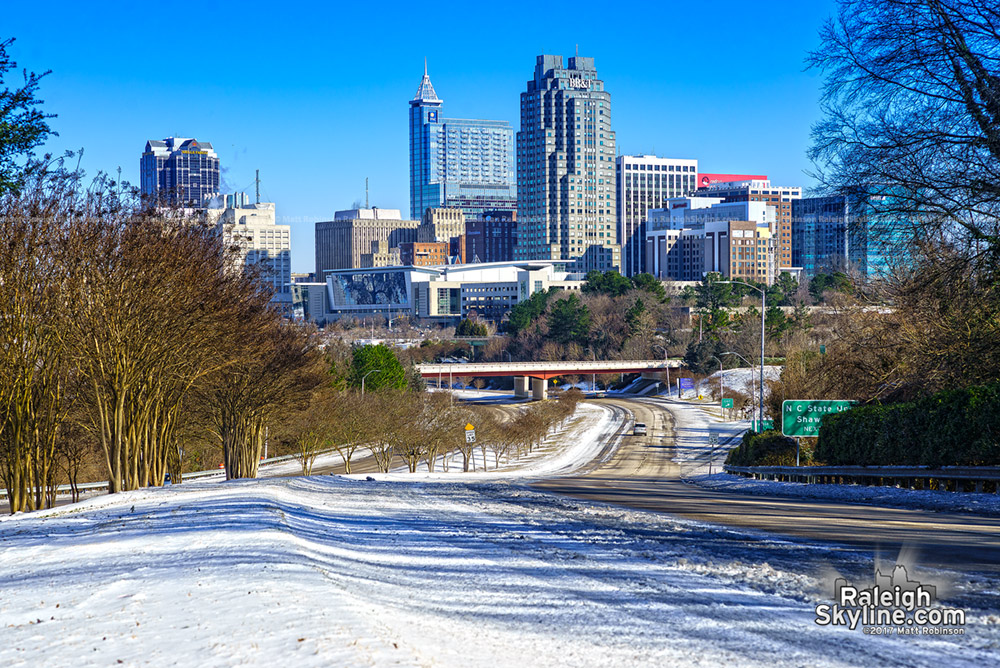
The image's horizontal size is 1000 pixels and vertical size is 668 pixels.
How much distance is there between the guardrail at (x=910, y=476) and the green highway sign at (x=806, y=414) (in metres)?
1.29

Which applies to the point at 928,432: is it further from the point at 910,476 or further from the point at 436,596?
the point at 436,596

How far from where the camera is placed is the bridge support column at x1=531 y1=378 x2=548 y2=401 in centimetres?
12839

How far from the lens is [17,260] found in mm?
22641

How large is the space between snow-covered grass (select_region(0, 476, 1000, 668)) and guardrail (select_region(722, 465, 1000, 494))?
850cm

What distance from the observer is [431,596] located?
8.59 m

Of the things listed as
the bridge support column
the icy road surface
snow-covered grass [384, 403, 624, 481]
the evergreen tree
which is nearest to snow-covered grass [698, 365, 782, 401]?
snow-covered grass [384, 403, 624, 481]

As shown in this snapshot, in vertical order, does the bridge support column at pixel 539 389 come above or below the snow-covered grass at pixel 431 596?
below

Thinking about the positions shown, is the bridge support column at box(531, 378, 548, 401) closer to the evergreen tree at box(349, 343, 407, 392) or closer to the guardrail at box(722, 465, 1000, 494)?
the evergreen tree at box(349, 343, 407, 392)

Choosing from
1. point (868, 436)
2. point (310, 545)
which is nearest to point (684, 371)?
point (868, 436)

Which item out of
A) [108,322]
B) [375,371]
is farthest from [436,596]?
[375,371]

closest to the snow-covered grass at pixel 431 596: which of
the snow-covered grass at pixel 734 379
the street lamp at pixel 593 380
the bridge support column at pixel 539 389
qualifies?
the snow-covered grass at pixel 734 379

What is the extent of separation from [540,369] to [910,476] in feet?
331

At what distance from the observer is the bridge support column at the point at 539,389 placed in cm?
12839

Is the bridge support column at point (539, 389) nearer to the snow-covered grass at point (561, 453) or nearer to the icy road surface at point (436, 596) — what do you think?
the snow-covered grass at point (561, 453)
